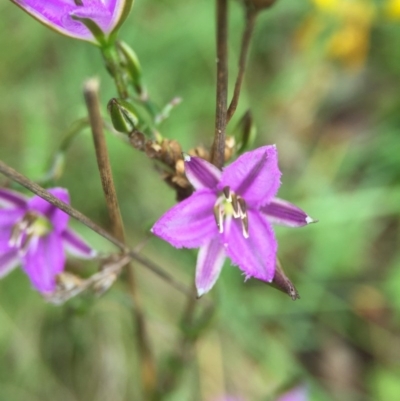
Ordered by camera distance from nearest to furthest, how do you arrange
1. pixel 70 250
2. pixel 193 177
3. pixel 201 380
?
pixel 193 177 → pixel 70 250 → pixel 201 380

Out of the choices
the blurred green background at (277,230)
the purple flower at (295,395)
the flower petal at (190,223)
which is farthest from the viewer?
the blurred green background at (277,230)

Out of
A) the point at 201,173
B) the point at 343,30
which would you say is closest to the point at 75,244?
the point at 201,173

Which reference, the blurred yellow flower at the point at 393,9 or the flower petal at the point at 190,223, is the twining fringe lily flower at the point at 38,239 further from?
the blurred yellow flower at the point at 393,9

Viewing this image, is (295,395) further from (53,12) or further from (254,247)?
(53,12)

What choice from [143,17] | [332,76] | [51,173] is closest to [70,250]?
[51,173]

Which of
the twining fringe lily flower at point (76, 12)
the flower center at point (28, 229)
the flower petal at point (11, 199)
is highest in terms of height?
the twining fringe lily flower at point (76, 12)

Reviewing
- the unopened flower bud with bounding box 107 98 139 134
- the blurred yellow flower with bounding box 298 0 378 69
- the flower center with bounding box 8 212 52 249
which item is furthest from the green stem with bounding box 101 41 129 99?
the blurred yellow flower with bounding box 298 0 378 69

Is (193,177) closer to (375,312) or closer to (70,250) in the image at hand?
(70,250)

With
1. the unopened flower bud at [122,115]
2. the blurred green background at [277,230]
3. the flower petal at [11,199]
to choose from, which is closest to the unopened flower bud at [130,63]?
the unopened flower bud at [122,115]
